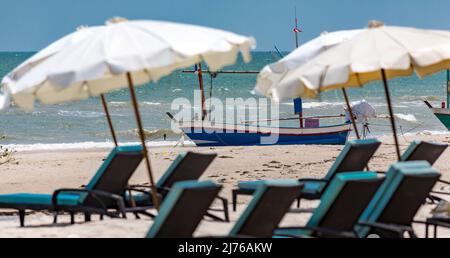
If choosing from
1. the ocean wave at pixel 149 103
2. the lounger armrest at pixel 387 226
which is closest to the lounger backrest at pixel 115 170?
the lounger armrest at pixel 387 226

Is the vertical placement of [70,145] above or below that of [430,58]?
below

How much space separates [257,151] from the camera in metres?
19.5

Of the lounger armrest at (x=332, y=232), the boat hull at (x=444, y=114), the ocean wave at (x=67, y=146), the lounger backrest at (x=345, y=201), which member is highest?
the lounger backrest at (x=345, y=201)

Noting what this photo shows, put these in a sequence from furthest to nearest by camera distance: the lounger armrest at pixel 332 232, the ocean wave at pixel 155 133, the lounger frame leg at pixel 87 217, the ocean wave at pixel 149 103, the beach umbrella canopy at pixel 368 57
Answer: the ocean wave at pixel 149 103 → the ocean wave at pixel 155 133 → the lounger frame leg at pixel 87 217 → the beach umbrella canopy at pixel 368 57 → the lounger armrest at pixel 332 232

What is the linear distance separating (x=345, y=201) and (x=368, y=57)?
1.67 m

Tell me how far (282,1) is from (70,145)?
92090 mm

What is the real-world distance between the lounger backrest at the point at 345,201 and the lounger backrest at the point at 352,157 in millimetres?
2600

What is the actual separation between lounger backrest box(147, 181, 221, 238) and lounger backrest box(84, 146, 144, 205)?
255 centimetres

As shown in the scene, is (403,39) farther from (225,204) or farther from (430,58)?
(225,204)

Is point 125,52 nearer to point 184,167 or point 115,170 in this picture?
point 115,170

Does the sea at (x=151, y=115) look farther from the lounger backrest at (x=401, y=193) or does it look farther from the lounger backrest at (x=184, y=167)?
the lounger backrest at (x=401, y=193)

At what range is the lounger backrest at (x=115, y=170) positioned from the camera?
387 inches

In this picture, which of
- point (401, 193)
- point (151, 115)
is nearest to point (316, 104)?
point (151, 115)
